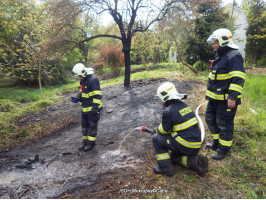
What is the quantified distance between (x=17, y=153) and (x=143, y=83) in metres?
7.64

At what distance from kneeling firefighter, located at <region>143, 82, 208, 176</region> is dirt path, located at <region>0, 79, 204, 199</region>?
51 centimetres

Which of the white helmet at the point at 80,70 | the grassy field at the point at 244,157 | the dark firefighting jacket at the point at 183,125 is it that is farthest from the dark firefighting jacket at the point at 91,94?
the grassy field at the point at 244,157

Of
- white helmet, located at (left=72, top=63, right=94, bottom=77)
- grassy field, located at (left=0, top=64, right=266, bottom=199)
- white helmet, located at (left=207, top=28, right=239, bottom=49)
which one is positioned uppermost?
white helmet, located at (left=207, top=28, right=239, bottom=49)

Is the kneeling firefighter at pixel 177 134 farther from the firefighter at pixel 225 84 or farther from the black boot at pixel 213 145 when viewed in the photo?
the black boot at pixel 213 145

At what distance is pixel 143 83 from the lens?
34.9 ft

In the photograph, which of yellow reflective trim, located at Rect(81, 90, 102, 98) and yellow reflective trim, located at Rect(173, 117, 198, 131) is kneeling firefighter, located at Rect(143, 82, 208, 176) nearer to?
yellow reflective trim, located at Rect(173, 117, 198, 131)

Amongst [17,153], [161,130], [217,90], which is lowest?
[17,153]

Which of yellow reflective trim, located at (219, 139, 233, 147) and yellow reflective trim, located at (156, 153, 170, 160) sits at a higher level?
yellow reflective trim, located at (219, 139, 233, 147)

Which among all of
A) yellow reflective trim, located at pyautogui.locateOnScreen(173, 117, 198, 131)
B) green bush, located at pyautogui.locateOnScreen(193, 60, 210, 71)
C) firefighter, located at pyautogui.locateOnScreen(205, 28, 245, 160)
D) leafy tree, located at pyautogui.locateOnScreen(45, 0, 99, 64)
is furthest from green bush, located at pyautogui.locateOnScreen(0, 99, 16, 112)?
green bush, located at pyautogui.locateOnScreen(193, 60, 210, 71)

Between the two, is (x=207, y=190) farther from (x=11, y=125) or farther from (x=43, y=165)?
(x=11, y=125)

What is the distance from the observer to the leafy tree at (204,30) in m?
12.8

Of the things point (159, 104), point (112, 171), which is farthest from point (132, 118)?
point (112, 171)

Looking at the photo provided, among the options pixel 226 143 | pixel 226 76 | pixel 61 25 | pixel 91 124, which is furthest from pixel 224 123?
pixel 61 25

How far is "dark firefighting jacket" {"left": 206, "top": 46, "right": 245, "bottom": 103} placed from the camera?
2.82 metres
